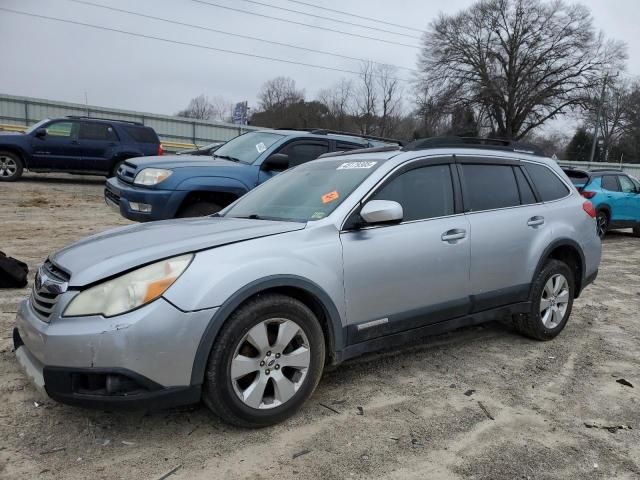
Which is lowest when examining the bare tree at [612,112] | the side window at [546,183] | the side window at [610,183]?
the side window at [610,183]

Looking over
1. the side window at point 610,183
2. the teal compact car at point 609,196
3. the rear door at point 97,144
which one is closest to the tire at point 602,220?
the teal compact car at point 609,196

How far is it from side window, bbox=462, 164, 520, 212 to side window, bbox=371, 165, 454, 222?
0.20 meters

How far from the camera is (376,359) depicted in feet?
13.5

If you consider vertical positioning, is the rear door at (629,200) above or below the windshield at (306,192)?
below

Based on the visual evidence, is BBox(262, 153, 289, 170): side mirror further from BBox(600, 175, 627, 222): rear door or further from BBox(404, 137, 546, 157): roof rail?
BBox(600, 175, 627, 222): rear door

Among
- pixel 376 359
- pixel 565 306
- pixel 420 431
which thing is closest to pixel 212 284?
pixel 420 431

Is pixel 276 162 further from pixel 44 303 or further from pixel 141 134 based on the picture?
pixel 141 134

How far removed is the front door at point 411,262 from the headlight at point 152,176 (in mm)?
3442

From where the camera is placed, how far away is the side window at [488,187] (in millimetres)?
4156

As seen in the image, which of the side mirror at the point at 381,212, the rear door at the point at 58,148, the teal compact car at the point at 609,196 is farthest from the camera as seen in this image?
the rear door at the point at 58,148

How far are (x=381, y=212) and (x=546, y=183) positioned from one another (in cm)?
234

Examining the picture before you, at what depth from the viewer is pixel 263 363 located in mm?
2902

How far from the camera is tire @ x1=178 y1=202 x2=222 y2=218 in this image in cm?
631

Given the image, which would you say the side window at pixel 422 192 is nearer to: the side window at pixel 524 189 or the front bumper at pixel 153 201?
the side window at pixel 524 189
